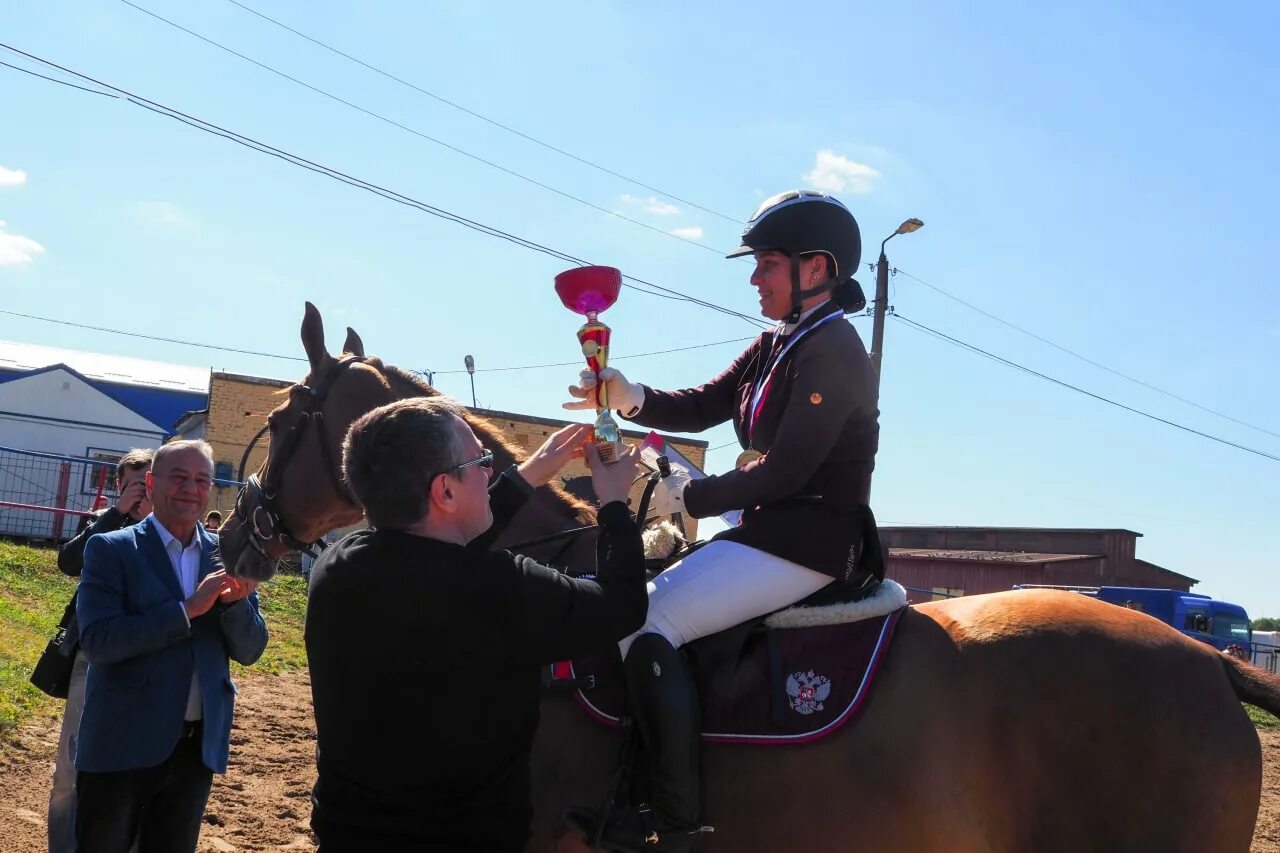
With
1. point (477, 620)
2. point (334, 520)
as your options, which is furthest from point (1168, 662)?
point (334, 520)

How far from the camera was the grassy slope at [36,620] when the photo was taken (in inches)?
316

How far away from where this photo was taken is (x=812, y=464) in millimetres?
3256

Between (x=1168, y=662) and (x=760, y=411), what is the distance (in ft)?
5.20

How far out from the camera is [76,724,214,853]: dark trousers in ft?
12.6

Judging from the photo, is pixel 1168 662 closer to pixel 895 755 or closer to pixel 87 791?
pixel 895 755

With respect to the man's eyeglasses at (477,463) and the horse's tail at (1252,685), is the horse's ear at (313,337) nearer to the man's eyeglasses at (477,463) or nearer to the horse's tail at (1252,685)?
the man's eyeglasses at (477,463)

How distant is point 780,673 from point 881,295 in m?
16.6

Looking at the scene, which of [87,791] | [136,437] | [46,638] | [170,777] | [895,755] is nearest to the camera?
[895,755]

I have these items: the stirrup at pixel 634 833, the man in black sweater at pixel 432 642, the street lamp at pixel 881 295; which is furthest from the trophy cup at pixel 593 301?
the street lamp at pixel 881 295

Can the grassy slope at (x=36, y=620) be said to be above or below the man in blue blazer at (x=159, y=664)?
below

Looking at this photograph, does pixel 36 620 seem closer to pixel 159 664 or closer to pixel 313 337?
pixel 159 664

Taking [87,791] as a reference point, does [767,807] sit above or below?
above

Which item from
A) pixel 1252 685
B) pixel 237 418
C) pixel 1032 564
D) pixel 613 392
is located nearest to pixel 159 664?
pixel 613 392

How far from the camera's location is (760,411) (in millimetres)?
3605
